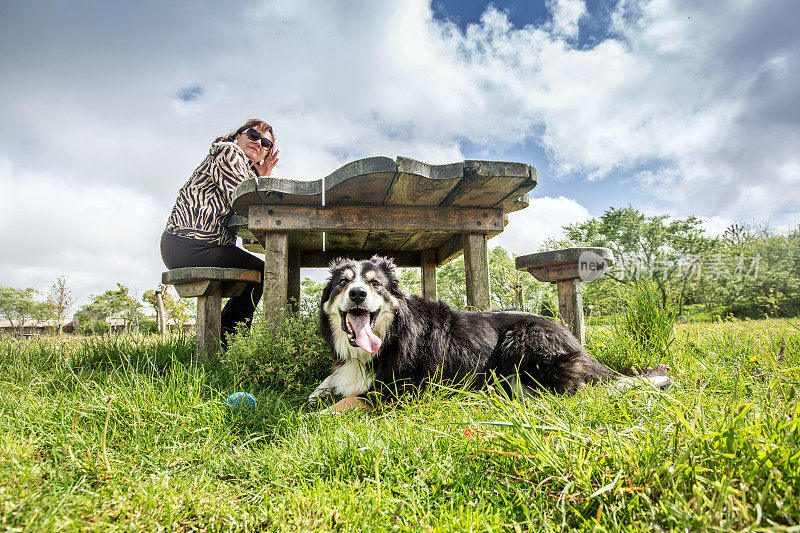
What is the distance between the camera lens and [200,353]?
377 centimetres

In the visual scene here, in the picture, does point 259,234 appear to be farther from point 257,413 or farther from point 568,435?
point 568,435

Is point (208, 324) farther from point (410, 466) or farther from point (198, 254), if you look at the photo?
point (410, 466)

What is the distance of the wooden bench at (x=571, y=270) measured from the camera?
3658 mm

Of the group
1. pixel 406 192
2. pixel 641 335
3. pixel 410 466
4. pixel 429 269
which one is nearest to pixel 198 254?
pixel 406 192

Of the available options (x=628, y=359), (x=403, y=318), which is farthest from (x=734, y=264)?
(x=403, y=318)

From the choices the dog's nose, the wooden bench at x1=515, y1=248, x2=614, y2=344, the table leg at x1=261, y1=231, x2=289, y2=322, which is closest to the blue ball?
the dog's nose

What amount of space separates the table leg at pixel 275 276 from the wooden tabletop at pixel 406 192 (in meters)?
0.24

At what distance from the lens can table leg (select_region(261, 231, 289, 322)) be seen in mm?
3658

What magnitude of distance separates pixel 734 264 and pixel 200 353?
33.8m

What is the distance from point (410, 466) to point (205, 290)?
9.90 ft

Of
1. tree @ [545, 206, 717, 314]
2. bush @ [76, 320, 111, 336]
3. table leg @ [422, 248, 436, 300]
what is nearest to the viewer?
bush @ [76, 320, 111, 336]

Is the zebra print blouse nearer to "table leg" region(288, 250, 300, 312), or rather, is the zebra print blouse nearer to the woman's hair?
the woman's hair

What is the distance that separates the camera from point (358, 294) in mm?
2768

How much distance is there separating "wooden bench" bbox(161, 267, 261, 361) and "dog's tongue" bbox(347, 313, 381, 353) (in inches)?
65.8
